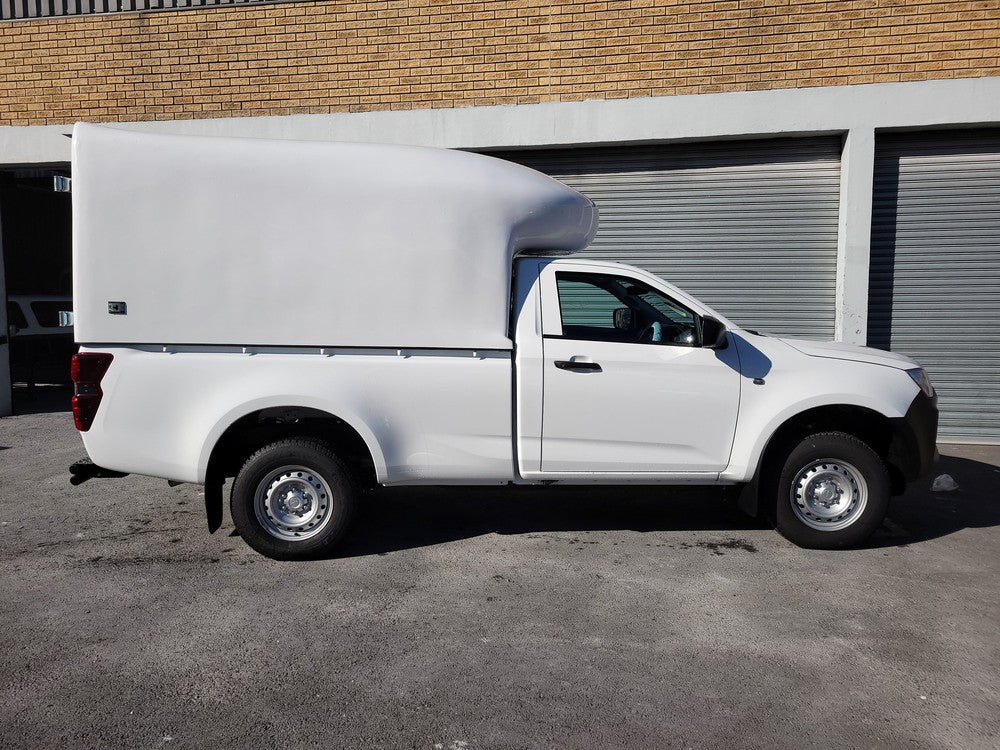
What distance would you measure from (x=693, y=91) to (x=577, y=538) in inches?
227

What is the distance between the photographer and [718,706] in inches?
133

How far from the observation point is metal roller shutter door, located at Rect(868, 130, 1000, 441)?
8930mm

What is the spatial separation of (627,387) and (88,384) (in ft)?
11.3

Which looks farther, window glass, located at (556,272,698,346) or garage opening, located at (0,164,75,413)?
garage opening, located at (0,164,75,413)

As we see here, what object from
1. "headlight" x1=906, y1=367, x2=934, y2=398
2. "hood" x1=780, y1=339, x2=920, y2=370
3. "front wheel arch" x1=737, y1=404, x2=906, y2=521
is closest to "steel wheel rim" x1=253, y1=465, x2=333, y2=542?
"front wheel arch" x1=737, y1=404, x2=906, y2=521

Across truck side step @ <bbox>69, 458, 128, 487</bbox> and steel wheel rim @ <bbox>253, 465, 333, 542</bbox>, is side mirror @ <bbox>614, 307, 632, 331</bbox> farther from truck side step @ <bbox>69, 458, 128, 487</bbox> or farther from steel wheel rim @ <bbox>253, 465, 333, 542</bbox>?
truck side step @ <bbox>69, 458, 128, 487</bbox>

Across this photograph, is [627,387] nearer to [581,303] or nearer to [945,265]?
[581,303]

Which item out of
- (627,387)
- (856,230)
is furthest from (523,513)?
(856,230)

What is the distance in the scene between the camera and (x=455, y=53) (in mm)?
9336

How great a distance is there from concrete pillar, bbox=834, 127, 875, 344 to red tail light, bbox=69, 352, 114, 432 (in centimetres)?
749

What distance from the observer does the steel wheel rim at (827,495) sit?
210 inches

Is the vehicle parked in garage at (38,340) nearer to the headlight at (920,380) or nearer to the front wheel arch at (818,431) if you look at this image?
the front wheel arch at (818,431)

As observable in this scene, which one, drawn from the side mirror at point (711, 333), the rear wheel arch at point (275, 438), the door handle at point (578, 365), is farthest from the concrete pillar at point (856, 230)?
the rear wheel arch at point (275, 438)

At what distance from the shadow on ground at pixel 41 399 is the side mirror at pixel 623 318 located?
9.01 meters
